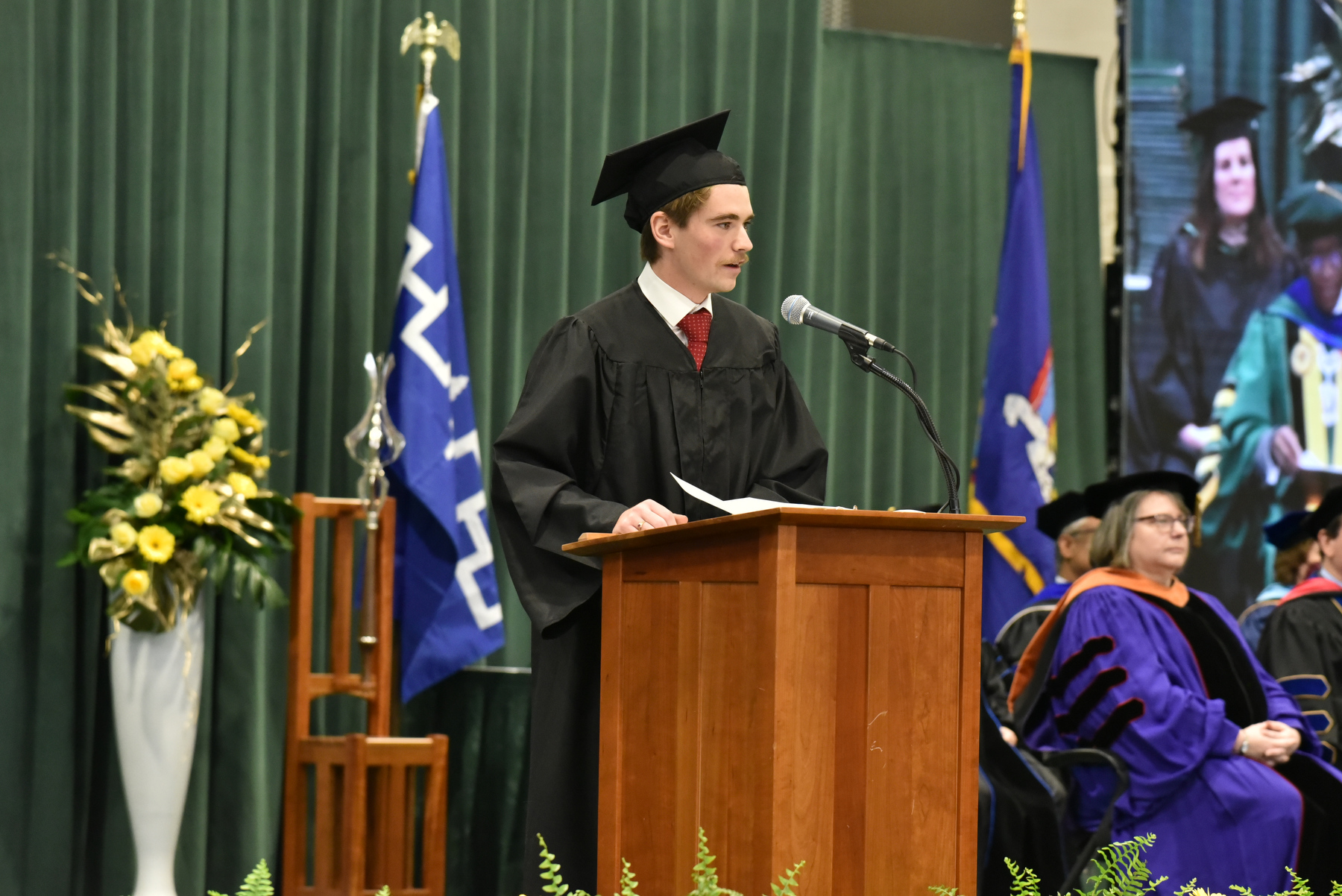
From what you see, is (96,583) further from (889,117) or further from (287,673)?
(889,117)

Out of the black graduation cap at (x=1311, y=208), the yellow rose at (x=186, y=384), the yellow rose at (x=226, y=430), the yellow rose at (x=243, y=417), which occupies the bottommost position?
the yellow rose at (x=226, y=430)

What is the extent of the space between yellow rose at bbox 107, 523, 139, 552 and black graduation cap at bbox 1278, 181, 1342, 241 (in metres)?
4.75

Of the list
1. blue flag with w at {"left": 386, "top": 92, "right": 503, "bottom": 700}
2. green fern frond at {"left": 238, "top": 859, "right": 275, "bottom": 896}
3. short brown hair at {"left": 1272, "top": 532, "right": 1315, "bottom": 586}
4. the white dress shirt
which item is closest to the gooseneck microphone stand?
the white dress shirt

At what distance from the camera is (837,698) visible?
200 centimetres

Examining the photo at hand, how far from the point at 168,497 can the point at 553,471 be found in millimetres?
2189

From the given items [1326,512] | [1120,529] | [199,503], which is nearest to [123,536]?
[199,503]

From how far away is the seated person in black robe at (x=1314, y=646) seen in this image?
5.11 metres

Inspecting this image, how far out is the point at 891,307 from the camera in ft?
20.8

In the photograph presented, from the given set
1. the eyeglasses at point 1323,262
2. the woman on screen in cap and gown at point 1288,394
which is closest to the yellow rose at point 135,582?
the woman on screen in cap and gown at point 1288,394

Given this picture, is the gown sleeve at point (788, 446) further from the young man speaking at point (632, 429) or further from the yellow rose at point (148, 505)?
the yellow rose at point (148, 505)

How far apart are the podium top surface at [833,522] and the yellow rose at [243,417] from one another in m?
Answer: 2.67

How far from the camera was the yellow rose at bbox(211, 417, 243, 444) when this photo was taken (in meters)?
4.47

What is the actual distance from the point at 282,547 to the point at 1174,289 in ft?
12.5

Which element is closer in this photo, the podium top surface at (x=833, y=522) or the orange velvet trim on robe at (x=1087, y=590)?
the podium top surface at (x=833, y=522)
